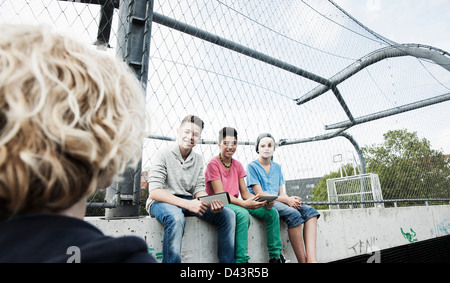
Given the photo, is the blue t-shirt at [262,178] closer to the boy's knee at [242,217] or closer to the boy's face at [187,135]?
the boy's knee at [242,217]

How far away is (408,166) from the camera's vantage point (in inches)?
211

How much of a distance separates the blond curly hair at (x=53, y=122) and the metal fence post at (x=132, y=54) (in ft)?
4.56

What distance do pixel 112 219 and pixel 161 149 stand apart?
57 centimetres

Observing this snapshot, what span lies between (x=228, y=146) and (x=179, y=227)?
0.91 metres

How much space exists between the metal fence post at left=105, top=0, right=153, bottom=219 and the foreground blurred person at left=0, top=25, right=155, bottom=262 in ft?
4.62

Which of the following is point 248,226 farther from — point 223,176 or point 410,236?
point 410,236

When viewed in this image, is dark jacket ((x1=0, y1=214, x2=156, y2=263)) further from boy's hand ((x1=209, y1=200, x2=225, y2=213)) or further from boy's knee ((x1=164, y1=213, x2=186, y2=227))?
boy's hand ((x1=209, y1=200, x2=225, y2=213))

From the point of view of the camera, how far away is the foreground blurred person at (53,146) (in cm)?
35

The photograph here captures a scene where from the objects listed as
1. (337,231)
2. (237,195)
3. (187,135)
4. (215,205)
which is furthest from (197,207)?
(337,231)

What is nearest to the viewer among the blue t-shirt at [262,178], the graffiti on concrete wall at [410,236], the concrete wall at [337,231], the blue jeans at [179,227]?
the blue jeans at [179,227]

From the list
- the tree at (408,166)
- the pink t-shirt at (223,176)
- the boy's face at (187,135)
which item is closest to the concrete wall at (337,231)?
the pink t-shirt at (223,176)
